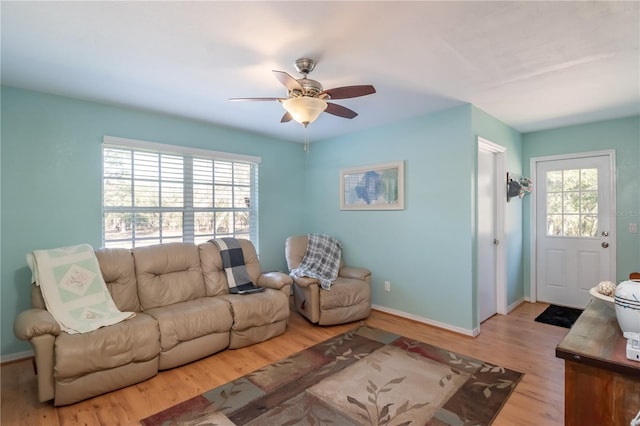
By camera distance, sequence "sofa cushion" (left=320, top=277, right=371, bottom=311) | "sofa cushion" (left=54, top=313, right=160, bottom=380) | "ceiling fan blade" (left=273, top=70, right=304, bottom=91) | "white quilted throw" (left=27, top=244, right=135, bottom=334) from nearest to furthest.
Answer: "ceiling fan blade" (left=273, top=70, right=304, bottom=91) < "sofa cushion" (left=54, top=313, right=160, bottom=380) < "white quilted throw" (left=27, top=244, right=135, bottom=334) < "sofa cushion" (left=320, top=277, right=371, bottom=311)

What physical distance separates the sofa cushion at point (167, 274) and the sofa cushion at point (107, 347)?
18.0 inches

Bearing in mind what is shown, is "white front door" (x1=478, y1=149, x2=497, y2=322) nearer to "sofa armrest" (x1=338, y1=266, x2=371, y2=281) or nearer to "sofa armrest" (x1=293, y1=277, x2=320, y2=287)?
"sofa armrest" (x1=338, y1=266, x2=371, y2=281)

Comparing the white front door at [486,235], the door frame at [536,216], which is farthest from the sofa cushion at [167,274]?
the door frame at [536,216]

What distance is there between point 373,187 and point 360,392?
2472mm

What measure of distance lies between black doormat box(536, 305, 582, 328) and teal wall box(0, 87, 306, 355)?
4.83 m

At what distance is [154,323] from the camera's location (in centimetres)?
245

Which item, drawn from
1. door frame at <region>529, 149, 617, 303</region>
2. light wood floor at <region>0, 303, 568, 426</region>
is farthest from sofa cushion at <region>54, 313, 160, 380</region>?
door frame at <region>529, 149, 617, 303</region>

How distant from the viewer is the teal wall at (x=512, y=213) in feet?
12.1

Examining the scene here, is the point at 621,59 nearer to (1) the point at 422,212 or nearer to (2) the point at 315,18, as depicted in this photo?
(1) the point at 422,212

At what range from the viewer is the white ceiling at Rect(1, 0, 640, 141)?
1.71 meters

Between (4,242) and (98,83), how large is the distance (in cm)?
158

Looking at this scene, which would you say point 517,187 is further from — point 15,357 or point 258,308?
point 15,357

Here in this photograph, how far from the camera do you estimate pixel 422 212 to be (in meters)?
3.60

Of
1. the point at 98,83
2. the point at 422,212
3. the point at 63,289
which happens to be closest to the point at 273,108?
the point at 98,83
